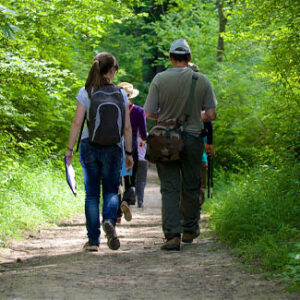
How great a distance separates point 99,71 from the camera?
251 inches

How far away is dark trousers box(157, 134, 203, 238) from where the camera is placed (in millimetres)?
6586

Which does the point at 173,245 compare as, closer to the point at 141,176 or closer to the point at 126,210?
the point at 126,210

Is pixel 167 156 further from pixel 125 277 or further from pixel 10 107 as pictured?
pixel 10 107

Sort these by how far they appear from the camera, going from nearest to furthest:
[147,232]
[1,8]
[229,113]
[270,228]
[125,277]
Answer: [1,8] < [125,277] < [270,228] < [147,232] < [229,113]

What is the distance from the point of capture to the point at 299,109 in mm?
9188

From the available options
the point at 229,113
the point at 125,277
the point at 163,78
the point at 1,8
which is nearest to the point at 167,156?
the point at 163,78

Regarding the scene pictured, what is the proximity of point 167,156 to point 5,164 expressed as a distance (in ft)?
10.5

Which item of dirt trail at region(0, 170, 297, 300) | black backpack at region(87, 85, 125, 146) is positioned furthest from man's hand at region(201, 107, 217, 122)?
dirt trail at region(0, 170, 297, 300)

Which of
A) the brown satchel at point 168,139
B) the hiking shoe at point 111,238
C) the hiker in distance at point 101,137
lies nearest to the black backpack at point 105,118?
the hiker in distance at point 101,137

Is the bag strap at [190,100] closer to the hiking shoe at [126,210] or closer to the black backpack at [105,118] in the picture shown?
the black backpack at [105,118]

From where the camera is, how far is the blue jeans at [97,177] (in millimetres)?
6348

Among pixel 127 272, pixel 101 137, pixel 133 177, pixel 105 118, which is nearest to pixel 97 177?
pixel 101 137

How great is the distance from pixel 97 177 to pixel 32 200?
3236 mm

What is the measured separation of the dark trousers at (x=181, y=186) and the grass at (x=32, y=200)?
195 cm
